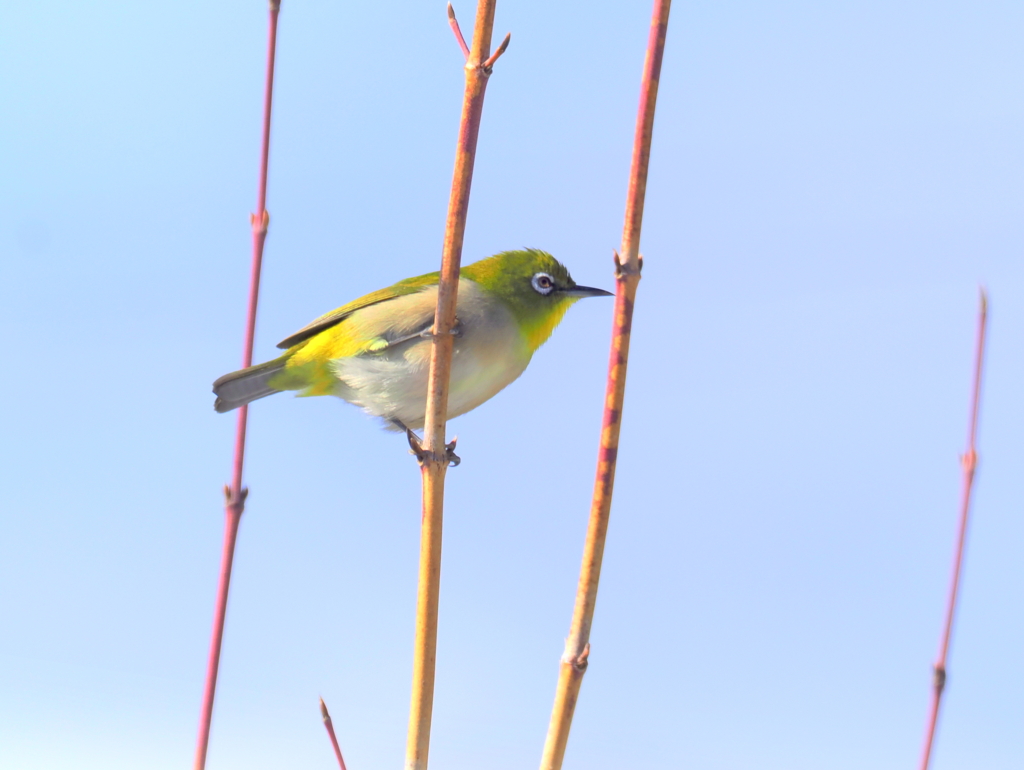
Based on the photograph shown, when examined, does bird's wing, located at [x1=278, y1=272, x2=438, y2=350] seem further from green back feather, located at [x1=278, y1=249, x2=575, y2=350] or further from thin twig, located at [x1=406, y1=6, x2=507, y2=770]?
thin twig, located at [x1=406, y1=6, x2=507, y2=770]

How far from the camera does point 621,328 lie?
1.28 m

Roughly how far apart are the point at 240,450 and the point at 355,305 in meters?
1.88

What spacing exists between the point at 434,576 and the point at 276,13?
106 centimetres

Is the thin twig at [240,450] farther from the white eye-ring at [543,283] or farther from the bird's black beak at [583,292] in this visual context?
the bird's black beak at [583,292]

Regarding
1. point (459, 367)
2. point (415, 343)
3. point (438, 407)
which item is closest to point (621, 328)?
point (438, 407)

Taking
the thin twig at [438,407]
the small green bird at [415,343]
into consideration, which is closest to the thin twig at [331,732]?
the thin twig at [438,407]

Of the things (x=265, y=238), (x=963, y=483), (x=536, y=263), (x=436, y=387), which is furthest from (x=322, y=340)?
(x=963, y=483)

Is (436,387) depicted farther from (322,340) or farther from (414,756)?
(322,340)

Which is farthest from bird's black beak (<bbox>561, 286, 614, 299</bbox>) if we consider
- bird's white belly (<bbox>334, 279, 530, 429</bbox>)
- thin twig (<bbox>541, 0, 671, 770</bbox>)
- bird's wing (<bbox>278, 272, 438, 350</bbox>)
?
thin twig (<bbox>541, 0, 671, 770</bbox>)

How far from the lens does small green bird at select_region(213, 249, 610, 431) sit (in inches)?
119

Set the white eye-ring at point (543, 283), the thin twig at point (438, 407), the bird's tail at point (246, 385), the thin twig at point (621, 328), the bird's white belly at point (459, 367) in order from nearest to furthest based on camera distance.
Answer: the thin twig at point (621, 328) → the thin twig at point (438, 407) → the bird's white belly at point (459, 367) → the bird's tail at point (246, 385) → the white eye-ring at point (543, 283)

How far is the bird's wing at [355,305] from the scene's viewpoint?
3.40 metres

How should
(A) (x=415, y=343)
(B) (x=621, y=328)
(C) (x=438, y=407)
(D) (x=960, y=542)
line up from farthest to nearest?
(A) (x=415, y=343), (C) (x=438, y=407), (D) (x=960, y=542), (B) (x=621, y=328)

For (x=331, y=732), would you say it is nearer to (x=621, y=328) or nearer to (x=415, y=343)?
(x=621, y=328)
